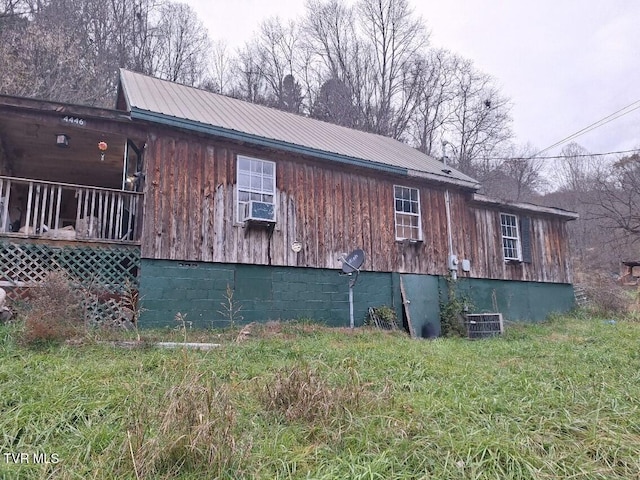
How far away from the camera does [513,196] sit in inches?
1085

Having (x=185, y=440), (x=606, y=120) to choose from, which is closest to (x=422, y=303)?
(x=185, y=440)

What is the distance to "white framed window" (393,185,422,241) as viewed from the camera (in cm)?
1067

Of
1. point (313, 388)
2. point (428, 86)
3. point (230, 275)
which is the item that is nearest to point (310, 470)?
point (313, 388)

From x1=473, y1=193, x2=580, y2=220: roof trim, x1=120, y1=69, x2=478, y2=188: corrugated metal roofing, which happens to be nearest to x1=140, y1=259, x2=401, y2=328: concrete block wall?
x1=120, y1=69, x2=478, y2=188: corrugated metal roofing

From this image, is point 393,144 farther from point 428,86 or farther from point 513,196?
point 513,196

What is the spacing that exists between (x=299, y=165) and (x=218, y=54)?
19.1 meters

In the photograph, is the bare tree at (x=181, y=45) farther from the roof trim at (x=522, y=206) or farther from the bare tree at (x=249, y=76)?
the roof trim at (x=522, y=206)

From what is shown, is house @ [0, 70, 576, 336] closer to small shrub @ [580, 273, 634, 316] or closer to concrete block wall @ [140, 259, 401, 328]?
concrete block wall @ [140, 259, 401, 328]

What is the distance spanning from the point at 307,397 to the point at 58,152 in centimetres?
856

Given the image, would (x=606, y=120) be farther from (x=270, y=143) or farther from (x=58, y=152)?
(x=58, y=152)

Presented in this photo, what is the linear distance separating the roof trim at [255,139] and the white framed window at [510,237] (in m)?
4.17

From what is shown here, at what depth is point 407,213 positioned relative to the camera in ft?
35.4

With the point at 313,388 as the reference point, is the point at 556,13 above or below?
above

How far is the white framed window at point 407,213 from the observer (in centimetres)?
1067
